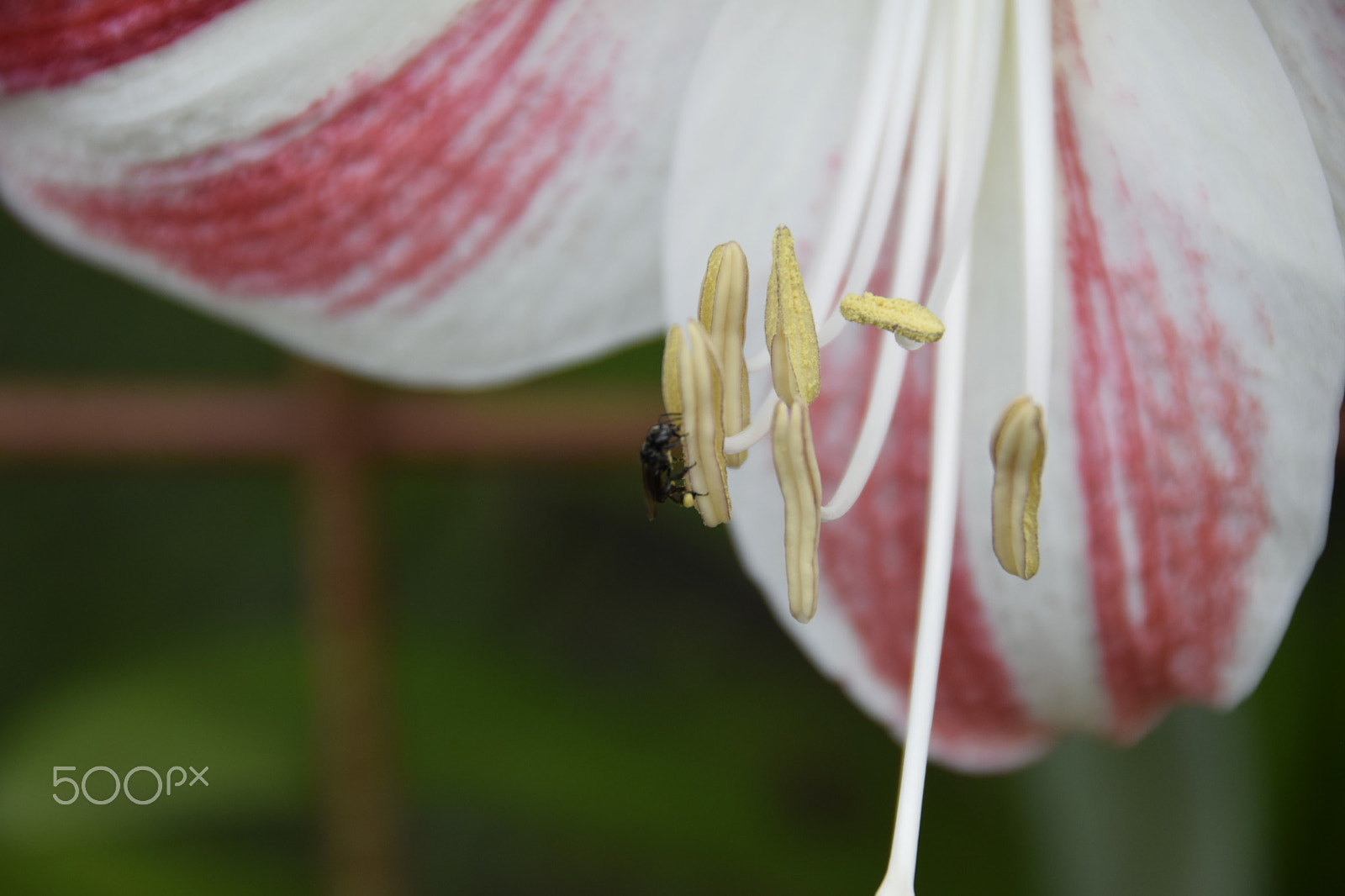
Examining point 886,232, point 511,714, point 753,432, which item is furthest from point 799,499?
point 511,714

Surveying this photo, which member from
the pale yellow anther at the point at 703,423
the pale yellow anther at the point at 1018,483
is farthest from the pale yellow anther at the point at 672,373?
the pale yellow anther at the point at 1018,483

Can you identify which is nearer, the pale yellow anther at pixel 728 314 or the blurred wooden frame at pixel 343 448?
the pale yellow anther at pixel 728 314

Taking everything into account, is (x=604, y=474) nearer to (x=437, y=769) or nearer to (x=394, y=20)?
(x=437, y=769)

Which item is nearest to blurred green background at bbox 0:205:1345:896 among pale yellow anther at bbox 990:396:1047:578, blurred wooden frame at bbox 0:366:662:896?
blurred wooden frame at bbox 0:366:662:896

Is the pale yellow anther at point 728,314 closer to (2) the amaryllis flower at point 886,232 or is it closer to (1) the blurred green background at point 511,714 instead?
(2) the amaryllis flower at point 886,232

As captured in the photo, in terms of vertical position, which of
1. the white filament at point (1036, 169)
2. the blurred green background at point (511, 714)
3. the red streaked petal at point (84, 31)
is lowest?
the blurred green background at point (511, 714)
